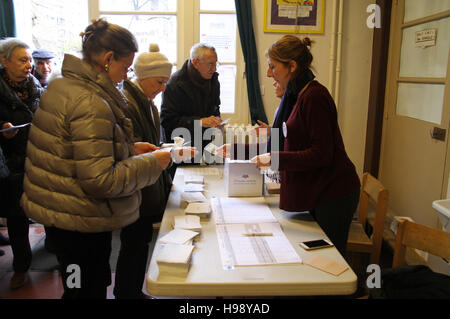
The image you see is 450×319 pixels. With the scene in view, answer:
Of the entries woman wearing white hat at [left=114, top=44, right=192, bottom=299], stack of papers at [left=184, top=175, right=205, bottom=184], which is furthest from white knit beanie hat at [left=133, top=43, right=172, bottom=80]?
stack of papers at [left=184, top=175, right=205, bottom=184]

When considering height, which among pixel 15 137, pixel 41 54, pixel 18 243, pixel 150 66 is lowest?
pixel 18 243

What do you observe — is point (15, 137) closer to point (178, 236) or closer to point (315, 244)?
point (178, 236)

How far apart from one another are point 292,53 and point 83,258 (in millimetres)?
1175

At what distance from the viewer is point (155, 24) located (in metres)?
3.61

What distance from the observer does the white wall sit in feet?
11.7

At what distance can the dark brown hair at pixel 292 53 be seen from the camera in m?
1.76

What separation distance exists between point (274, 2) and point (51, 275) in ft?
9.03

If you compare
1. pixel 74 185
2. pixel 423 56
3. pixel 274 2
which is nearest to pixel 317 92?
pixel 74 185

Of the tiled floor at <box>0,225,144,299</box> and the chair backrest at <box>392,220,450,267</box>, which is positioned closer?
the chair backrest at <box>392,220,450,267</box>

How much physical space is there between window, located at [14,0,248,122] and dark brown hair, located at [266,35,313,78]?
1890mm

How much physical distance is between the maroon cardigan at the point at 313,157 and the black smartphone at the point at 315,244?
0.83ft

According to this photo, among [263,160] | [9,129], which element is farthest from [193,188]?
[9,129]

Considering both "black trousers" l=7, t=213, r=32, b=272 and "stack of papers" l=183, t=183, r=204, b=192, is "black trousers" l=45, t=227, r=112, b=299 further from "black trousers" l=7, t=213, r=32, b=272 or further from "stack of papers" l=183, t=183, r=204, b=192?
"black trousers" l=7, t=213, r=32, b=272

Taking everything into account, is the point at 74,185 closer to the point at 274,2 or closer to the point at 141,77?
the point at 141,77
